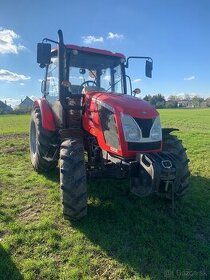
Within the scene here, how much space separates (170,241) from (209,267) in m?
0.71

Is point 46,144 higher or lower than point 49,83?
lower

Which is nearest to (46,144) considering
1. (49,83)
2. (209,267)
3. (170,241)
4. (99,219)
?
(49,83)

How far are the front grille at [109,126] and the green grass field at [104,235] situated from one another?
1237mm

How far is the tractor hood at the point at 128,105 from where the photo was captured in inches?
199

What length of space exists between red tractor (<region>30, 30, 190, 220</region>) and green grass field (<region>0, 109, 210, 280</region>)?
42 cm

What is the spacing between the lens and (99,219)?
17.0ft

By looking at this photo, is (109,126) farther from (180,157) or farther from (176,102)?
(176,102)

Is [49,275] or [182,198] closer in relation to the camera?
[49,275]

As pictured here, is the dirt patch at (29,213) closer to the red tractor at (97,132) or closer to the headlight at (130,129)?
the red tractor at (97,132)

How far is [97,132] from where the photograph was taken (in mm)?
5496

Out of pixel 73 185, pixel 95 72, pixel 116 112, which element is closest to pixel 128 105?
pixel 116 112

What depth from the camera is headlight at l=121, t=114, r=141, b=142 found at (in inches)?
195

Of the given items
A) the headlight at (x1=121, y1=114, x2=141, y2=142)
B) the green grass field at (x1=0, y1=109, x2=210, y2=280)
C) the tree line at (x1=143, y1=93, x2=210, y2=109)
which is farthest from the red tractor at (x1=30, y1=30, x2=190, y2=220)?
the tree line at (x1=143, y1=93, x2=210, y2=109)

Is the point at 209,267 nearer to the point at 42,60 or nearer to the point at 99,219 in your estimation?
the point at 99,219
